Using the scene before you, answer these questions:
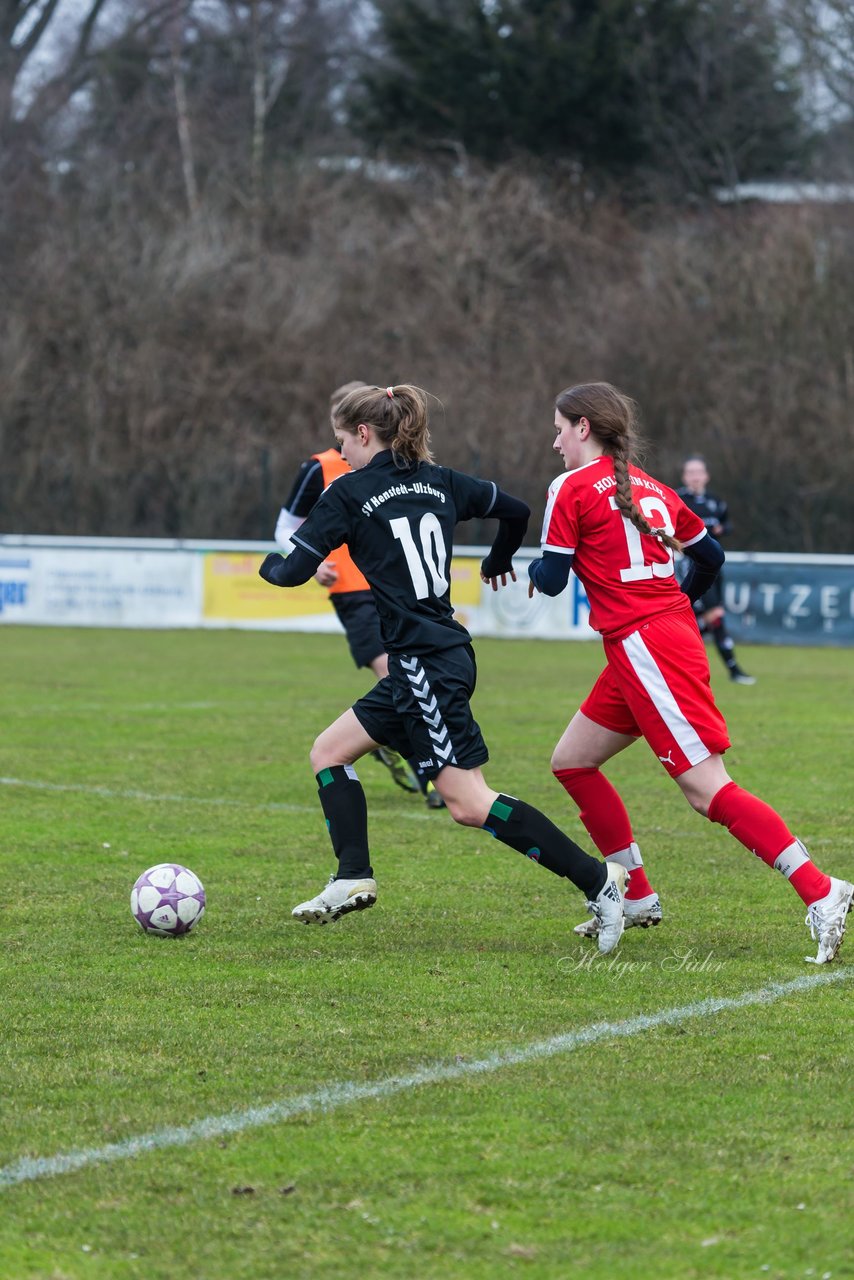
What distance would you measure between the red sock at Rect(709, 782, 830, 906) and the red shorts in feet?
0.55

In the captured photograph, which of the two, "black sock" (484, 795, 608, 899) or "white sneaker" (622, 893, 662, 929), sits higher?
"black sock" (484, 795, 608, 899)

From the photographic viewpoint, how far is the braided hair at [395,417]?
5480 mm

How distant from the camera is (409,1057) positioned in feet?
14.1

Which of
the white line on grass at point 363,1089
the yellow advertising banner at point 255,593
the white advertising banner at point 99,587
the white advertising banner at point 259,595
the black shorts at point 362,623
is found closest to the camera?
the white line on grass at point 363,1089

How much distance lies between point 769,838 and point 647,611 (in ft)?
2.63

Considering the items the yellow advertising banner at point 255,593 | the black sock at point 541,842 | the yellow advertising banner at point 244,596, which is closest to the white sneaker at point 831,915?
the black sock at point 541,842

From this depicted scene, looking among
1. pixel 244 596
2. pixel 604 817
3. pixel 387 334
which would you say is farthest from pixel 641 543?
pixel 387 334

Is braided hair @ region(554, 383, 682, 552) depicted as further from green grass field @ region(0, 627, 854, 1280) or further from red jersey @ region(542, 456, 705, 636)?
green grass field @ region(0, 627, 854, 1280)

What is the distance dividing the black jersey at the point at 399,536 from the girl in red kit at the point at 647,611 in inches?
13.4

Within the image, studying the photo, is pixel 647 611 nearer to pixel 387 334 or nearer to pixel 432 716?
pixel 432 716

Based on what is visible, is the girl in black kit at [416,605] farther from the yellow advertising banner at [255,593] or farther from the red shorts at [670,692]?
the yellow advertising banner at [255,593]

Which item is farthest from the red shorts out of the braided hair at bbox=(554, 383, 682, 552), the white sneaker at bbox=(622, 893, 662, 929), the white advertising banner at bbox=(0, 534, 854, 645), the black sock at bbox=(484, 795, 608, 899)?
the white advertising banner at bbox=(0, 534, 854, 645)

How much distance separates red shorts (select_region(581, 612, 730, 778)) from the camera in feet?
17.3

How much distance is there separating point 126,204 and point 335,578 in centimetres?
3374
